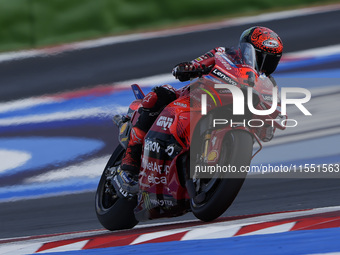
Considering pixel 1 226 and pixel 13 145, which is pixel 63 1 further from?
pixel 1 226

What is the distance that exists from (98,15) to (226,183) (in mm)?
6283

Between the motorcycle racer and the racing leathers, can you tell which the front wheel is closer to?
the motorcycle racer

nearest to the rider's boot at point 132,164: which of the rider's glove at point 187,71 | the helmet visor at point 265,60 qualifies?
the rider's glove at point 187,71

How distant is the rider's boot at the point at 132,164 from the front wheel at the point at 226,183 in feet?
2.90

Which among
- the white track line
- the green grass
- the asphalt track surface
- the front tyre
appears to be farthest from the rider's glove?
the green grass

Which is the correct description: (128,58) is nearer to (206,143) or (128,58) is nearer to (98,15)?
(98,15)

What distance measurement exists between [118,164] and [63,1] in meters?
4.85

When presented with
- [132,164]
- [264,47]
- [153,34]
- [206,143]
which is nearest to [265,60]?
[264,47]

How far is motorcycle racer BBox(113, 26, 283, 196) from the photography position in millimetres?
4703

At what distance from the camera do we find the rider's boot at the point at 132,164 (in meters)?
5.28

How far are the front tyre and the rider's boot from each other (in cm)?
14

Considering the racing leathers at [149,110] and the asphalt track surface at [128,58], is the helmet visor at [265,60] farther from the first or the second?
the asphalt track surface at [128,58]

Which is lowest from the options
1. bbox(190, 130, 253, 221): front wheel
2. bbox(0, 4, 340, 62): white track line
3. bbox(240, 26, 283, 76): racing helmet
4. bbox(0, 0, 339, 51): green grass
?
bbox(190, 130, 253, 221): front wheel

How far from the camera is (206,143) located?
454 cm
